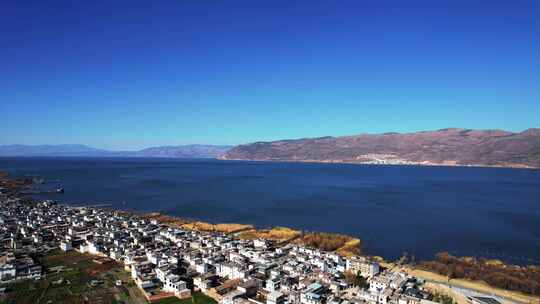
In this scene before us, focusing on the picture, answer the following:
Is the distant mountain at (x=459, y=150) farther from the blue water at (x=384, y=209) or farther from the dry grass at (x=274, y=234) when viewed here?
the dry grass at (x=274, y=234)

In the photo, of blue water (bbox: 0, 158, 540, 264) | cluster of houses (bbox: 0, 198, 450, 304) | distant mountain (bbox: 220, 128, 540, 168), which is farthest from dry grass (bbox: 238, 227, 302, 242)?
distant mountain (bbox: 220, 128, 540, 168)

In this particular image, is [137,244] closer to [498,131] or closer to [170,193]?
[170,193]

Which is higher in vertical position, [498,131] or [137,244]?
[498,131]

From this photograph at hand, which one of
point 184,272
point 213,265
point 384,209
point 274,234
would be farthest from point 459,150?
point 184,272

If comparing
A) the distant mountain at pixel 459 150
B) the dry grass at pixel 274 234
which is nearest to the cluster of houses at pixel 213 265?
the dry grass at pixel 274 234

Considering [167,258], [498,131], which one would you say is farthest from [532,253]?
[498,131]

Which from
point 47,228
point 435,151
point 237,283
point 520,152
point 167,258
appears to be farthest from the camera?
point 435,151

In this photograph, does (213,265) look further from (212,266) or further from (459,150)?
(459,150)
